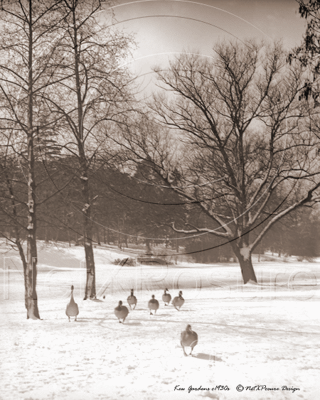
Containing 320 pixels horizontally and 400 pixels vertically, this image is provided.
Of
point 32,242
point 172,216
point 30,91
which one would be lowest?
point 32,242

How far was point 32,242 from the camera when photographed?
10.5m

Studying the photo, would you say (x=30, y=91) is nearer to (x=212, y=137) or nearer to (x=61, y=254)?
(x=212, y=137)

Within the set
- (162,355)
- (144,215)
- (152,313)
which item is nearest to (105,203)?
(144,215)

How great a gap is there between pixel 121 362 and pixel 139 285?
18.7m

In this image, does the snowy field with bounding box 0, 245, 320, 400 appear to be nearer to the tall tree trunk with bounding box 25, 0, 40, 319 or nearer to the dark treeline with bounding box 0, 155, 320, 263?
the tall tree trunk with bounding box 25, 0, 40, 319

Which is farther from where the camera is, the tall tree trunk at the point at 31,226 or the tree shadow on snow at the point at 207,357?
the tall tree trunk at the point at 31,226

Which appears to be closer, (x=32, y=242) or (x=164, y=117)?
(x=32, y=242)

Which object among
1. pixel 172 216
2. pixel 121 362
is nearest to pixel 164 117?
pixel 172 216

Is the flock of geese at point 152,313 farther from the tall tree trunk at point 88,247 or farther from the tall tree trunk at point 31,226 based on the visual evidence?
the tall tree trunk at point 88,247

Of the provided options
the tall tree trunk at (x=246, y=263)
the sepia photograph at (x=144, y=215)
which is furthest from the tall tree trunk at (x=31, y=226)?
the tall tree trunk at (x=246, y=263)

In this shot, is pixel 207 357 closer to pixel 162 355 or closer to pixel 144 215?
pixel 162 355

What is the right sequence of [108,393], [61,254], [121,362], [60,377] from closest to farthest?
[108,393]
[60,377]
[121,362]
[61,254]

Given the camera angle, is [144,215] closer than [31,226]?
No

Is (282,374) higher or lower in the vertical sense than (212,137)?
lower
